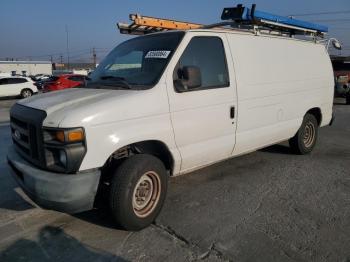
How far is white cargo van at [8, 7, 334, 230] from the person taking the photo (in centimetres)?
342

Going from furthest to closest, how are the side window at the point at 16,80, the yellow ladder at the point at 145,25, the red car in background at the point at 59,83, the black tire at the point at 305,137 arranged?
the side window at the point at 16,80 < the red car in background at the point at 59,83 < the black tire at the point at 305,137 < the yellow ladder at the point at 145,25

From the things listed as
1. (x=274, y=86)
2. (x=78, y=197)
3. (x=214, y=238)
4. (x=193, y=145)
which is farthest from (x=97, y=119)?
(x=274, y=86)

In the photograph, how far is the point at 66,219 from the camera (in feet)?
13.8

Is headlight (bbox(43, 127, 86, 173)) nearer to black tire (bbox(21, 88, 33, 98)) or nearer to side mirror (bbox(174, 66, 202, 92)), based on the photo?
side mirror (bbox(174, 66, 202, 92))

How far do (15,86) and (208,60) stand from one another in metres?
23.2

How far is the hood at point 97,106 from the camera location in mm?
3395

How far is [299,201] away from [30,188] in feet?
10.4

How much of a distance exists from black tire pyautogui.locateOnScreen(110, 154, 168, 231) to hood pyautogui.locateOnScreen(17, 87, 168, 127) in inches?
19.3

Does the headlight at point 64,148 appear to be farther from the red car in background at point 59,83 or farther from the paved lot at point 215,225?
the red car in background at point 59,83

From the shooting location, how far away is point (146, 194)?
400 centimetres

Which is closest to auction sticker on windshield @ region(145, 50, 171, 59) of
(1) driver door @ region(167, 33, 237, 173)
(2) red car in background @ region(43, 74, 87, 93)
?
(1) driver door @ region(167, 33, 237, 173)

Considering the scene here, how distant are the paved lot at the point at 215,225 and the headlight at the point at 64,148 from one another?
84 centimetres

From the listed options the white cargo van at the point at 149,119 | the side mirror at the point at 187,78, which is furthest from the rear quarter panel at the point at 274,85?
the side mirror at the point at 187,78

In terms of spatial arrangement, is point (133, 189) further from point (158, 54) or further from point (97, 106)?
point (158, 54)
